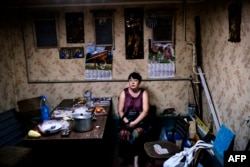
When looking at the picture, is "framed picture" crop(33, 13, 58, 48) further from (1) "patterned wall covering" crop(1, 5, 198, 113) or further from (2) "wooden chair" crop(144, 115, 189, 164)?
(2) "wooden chair" crop(144, 115, 189, 164)

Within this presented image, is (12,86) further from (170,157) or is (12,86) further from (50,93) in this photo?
(170,157)

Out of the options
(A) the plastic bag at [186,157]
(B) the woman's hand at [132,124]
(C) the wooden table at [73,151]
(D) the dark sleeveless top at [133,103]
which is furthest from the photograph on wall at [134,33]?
(A) the plastic bag at [186,157]

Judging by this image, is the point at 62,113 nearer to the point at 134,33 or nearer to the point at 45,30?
the point at 45,30

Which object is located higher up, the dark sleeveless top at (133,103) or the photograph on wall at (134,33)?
the photograph on wall at (134,33)

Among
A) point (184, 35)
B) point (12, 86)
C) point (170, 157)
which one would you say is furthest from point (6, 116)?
point (184, 35)

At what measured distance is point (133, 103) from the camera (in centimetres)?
375

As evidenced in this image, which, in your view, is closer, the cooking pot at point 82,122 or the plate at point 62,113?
the cooking pot at point 82,122

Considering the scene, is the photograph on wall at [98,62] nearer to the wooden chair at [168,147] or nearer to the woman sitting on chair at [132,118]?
the woman sitting on chair at [132,118]

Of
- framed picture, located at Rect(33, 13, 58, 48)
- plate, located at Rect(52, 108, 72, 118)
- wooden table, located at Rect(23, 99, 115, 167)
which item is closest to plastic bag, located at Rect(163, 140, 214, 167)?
wooden table, located at Rect(23, 99, 115, 167)

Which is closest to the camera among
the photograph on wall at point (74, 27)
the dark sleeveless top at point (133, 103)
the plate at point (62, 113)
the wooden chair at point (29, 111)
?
the plate at point (62, 113)

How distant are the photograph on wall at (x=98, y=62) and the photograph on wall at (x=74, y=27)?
21 centimetres

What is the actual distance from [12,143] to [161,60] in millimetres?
2575

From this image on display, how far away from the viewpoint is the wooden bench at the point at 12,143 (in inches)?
109

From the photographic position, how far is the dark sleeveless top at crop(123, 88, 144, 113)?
3732 millimetres
